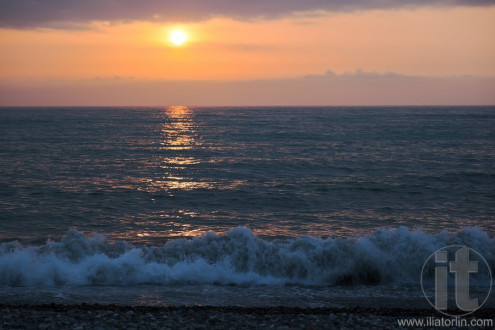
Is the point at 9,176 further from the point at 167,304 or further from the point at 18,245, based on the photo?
the point at 167,304

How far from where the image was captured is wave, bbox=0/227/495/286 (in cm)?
1255

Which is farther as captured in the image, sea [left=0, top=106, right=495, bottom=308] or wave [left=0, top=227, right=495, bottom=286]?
wave [left=0, top=227, right=495, bottom=286]

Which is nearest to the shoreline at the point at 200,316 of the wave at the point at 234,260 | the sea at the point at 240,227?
the sea at the point at 240,227

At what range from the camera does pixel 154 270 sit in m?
12.8

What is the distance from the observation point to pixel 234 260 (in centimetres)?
1360

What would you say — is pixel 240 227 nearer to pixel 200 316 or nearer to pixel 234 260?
pixel 234 260

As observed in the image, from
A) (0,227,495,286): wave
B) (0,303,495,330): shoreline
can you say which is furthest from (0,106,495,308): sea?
(0,303,495,330): shoreline

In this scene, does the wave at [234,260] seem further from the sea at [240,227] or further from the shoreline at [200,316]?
the shoreline at [200,316]

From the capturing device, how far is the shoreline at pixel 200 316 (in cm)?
851

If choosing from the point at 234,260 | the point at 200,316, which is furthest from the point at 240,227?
the point at 200,316

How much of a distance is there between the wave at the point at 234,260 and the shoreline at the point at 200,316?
9.33 feet

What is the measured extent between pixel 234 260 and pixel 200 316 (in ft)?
14.8

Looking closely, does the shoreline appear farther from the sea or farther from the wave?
the wave

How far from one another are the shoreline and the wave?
9.33 ft
